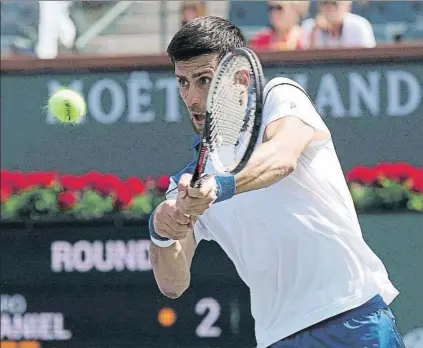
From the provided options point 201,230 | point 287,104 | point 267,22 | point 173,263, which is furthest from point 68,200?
point 287,104

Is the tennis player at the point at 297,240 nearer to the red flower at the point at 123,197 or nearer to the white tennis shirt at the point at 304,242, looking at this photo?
the white tennis shirt at the point at 304,242

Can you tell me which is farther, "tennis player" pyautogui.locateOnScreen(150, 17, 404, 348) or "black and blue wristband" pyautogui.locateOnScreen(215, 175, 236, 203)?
"tennis player" pyautogui.locateOnScreen(150, 17, 404, 348)

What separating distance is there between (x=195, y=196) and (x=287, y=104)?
56cm

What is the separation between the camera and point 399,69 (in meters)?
5.86

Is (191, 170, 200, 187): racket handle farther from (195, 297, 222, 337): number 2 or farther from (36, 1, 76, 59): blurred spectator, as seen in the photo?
(36, 1, 76, 59): blurred spectator

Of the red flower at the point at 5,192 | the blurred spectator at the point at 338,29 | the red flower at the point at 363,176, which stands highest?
the blurred spectator at the point at 338,29

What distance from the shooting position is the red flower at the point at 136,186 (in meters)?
5.79

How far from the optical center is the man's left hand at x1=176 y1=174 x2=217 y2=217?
2.47m

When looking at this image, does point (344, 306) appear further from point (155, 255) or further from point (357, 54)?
point (357, 54)

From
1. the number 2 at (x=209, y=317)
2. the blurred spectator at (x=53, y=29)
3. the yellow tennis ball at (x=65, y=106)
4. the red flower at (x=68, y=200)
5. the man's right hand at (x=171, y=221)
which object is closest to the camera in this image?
the man's right hand at (x=171, y=221)

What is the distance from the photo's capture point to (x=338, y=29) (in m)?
6.57

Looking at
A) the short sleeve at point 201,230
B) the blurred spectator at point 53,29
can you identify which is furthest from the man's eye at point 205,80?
the blurred spectator at point 53,29

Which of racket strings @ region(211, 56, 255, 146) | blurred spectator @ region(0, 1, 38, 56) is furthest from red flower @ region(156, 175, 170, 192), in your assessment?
racket strings @ region(211, 56, 255, 146)

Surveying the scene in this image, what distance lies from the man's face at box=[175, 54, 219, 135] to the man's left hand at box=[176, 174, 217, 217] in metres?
0.36
